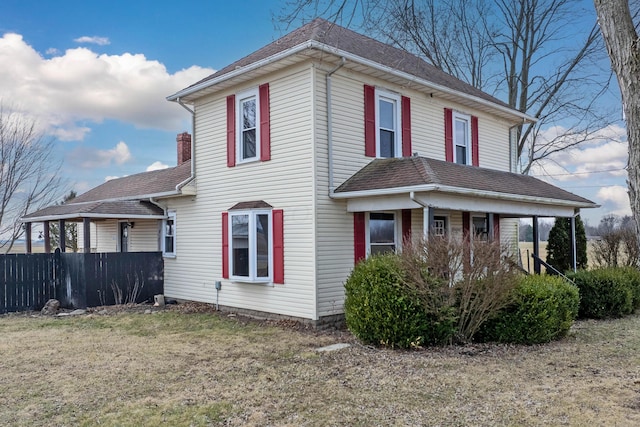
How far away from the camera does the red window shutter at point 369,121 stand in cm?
1052

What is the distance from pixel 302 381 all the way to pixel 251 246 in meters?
5.08

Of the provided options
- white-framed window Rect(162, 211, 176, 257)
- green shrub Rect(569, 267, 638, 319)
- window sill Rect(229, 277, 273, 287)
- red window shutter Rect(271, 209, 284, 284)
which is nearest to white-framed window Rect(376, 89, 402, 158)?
red window shutter Rect(271, 209, 284, 284)

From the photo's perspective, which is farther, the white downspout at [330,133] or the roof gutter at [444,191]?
the white downspout at [330,133]

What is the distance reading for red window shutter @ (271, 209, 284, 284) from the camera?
395 inches

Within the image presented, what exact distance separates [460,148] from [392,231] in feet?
13.1

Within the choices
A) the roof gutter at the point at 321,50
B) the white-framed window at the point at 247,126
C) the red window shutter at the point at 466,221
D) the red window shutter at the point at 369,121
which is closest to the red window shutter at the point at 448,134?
the roof gutter at the point at 321,50

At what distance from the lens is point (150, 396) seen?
5348 millimetres

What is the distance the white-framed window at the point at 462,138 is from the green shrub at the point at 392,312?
662 cm

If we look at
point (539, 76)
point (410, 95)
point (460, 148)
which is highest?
point (539, 76)

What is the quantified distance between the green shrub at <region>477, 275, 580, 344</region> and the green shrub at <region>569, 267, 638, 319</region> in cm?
308

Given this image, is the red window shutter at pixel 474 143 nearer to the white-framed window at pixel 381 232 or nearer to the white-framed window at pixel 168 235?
the white-framed window at pixel 381 232

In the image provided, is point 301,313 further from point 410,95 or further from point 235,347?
point 410,95

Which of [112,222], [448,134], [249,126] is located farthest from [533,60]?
[112,222]

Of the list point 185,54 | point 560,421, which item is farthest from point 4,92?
point 560,421
